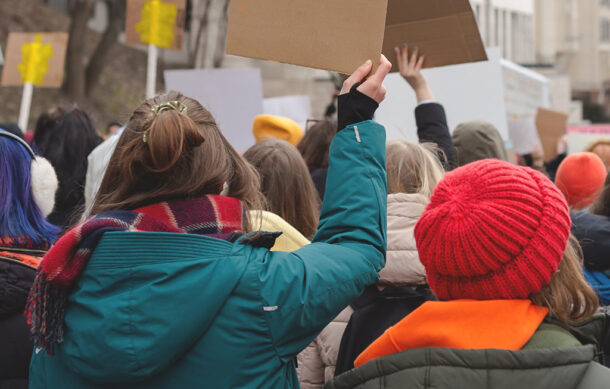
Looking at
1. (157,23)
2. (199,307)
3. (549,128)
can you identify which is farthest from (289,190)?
(549,128)

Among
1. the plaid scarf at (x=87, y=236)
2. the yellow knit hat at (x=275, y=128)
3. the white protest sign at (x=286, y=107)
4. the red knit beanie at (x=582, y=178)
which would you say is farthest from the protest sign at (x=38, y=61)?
the plaid scarf at (x=87, y=236)

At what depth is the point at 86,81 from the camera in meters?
20.8

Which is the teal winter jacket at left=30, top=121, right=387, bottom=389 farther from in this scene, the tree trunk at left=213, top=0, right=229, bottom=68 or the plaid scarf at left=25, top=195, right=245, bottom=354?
the tree trunk at left=213, top=0, right=229, bottom=68

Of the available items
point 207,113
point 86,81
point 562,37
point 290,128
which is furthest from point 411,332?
point 562,37

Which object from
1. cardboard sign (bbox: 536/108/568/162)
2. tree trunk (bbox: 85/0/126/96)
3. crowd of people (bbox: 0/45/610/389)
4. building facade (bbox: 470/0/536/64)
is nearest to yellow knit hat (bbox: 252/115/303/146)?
cardboard sign (bbox: 536/108/568/162)

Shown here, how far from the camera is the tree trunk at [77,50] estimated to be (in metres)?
19.3

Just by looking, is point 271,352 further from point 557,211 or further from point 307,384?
point 307,384

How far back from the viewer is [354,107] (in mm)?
1824

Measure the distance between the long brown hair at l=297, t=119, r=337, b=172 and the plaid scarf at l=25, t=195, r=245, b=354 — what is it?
277 cm

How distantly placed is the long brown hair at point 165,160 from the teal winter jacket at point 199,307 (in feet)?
0.51

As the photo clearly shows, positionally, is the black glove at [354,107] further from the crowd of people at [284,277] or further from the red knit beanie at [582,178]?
the red knit beanie at [582,178]

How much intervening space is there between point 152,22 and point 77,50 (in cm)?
1409

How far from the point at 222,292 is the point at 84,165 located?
2.91m

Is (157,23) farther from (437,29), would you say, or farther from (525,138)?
(437,29)
